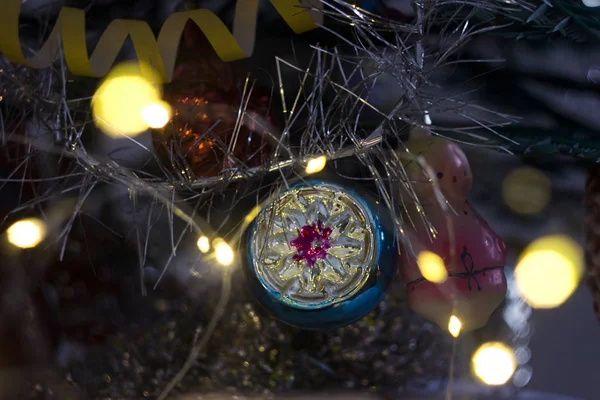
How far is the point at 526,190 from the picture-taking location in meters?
0.42

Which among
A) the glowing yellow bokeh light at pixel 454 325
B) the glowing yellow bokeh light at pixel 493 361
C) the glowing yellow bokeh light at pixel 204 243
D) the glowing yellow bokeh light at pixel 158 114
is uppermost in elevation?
the glowing yellow bokeh light at pixel 158 114

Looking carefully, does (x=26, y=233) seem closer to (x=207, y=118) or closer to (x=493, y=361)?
(x=207, y=118)

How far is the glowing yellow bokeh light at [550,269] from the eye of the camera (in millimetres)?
430

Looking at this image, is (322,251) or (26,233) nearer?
(322,251)

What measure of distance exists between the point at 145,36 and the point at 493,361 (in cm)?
36

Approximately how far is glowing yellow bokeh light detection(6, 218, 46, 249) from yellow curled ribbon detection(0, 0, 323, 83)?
143 millimetres

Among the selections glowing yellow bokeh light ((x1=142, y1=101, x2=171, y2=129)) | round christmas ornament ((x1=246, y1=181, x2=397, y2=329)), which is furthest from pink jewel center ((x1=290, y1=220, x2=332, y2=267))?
glowing yellow bokeh light ((x1=142, y1=101, x2=171, y2=129))

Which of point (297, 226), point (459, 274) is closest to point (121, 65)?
point (297, 226)

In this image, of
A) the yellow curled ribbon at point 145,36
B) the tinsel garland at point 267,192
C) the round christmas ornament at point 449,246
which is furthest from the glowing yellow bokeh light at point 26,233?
the round christmas ornament at point 449,246

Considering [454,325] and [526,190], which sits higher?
[526,190]

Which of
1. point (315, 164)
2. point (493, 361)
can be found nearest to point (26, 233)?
point (315, 164)

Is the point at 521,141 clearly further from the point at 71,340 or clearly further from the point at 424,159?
the point at 71,340

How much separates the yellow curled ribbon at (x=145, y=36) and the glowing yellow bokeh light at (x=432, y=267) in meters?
0.16

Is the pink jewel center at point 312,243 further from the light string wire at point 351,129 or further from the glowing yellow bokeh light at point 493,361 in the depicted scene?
the glowing yellow bokeh light at point 493,361
